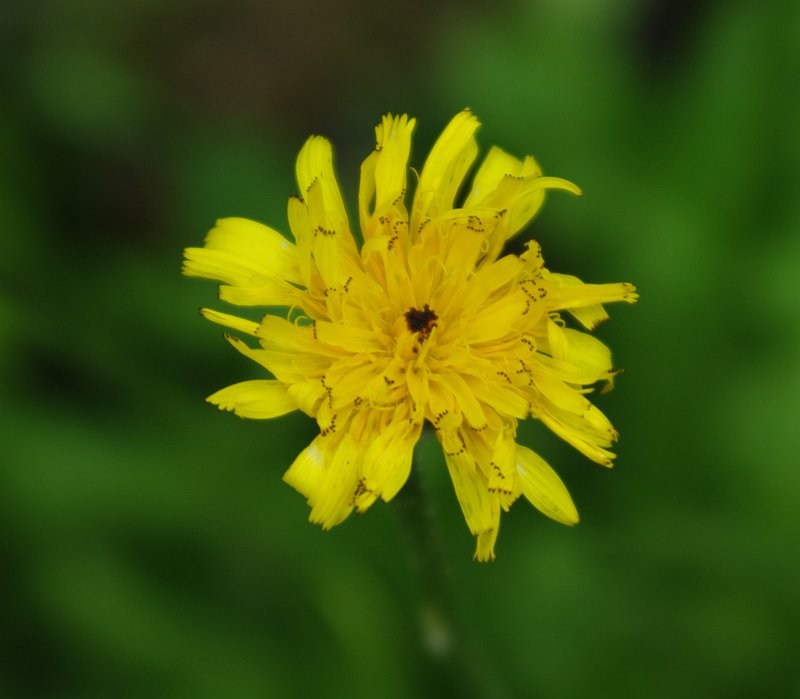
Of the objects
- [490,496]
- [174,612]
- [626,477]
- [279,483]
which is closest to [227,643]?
[174,612]

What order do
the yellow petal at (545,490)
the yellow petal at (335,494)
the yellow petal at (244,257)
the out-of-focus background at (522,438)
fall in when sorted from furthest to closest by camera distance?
the out-of-focus background at (522,438)
the yellow petal at (244,257)
the yellow petal at (545,490)
the yellow petal at (335,494)

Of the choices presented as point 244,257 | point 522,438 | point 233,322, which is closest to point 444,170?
point 244,257

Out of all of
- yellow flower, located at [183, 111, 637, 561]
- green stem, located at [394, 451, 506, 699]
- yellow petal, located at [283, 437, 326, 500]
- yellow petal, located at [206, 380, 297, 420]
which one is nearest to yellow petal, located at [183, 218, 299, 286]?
yellow flower, located at [183, 111, 637, 561]

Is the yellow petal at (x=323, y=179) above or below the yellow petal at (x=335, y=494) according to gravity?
above

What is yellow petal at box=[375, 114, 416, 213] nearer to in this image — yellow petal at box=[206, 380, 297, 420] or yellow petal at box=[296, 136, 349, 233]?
yellow petal at box=[296, 136, 349, 233]

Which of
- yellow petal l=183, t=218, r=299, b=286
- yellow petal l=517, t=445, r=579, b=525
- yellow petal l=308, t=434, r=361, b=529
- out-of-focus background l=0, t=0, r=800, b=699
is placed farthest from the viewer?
out-of-focus background l=0, t=0, r=800, b=699

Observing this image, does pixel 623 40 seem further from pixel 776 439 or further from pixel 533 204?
pixel 533 204

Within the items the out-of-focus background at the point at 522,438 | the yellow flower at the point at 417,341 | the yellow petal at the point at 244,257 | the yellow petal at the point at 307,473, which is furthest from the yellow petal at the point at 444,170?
the out-of-focus background at the point at 522,438

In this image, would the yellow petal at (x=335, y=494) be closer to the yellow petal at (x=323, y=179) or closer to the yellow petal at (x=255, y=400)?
the yellow petal at (x=255, y=400)
